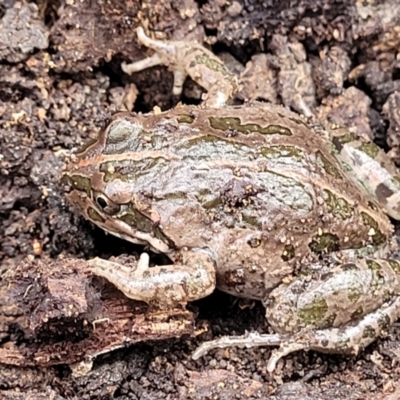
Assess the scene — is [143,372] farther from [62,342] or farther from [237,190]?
[237,190]

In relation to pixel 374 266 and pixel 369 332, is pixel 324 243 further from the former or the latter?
pixel 369 332

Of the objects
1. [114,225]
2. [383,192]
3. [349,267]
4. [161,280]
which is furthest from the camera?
[383,192]

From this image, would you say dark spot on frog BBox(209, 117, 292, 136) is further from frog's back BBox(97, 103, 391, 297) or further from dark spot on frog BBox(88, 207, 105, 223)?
dark spot on frog BBox(88, 207, 105, 223)

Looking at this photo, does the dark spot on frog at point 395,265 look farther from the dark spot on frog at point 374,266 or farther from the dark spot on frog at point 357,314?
the dark spot on frog at point 357,314

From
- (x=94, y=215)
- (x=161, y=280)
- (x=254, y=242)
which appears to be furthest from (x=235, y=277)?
(x=94, y=215)

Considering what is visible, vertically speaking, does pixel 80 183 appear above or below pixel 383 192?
below

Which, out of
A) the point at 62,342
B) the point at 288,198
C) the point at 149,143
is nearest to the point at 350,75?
the point at 288,198

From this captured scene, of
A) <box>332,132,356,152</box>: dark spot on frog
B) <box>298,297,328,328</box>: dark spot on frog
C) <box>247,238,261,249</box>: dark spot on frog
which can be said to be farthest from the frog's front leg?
<box>332,132,356,152</box>: dark spot on frog

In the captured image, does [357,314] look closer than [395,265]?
Yes
